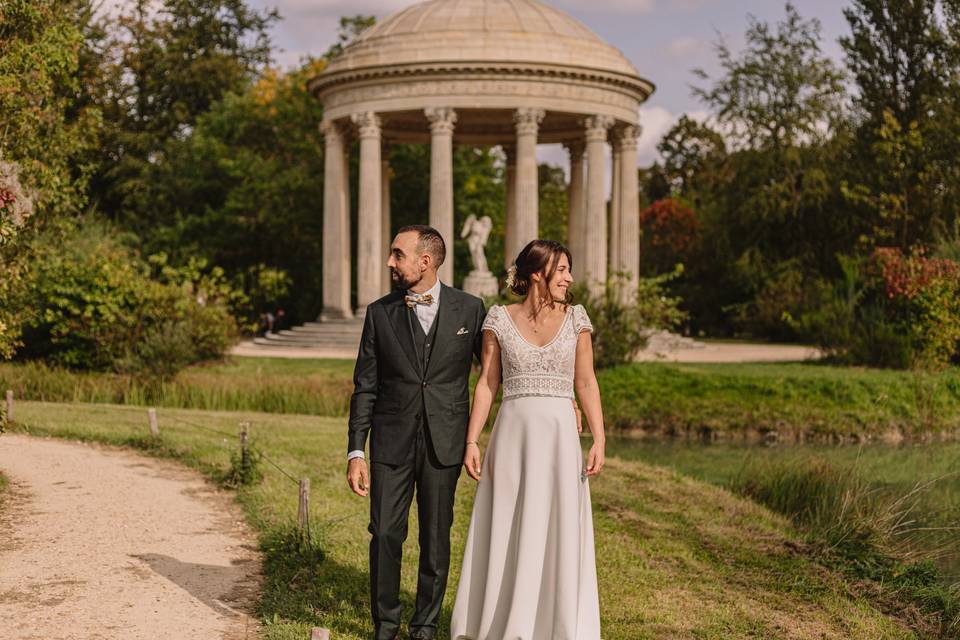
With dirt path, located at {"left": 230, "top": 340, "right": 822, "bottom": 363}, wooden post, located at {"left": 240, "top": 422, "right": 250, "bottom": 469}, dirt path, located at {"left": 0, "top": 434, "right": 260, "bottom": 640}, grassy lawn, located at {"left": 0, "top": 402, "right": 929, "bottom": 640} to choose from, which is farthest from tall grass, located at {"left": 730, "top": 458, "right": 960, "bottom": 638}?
dirt path, located at {"left": 230, "top": 340, "right": 822, "bottom": 363}

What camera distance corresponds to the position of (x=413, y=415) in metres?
8.85

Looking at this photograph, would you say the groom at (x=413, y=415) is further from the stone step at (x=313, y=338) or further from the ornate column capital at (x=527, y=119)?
the ornate column capital at (x=527, y=119)

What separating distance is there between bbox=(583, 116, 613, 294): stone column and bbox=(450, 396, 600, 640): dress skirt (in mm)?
41238

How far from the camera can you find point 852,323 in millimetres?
36688

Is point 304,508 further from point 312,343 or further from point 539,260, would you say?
point 312,343

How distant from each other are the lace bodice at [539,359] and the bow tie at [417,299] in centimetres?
51

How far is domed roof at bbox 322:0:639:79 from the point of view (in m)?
48.0

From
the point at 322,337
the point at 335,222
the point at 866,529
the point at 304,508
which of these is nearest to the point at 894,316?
the point at 322,337

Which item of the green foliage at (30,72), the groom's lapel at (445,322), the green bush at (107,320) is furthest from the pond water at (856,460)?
the green foliage at (30,72)

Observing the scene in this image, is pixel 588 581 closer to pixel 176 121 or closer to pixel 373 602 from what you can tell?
pixel 373 602

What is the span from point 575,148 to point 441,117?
9.39 m

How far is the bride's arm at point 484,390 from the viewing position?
344 inches

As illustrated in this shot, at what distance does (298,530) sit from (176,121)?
5626 centimetres

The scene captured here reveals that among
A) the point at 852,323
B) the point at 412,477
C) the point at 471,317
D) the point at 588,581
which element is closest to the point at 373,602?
the point at 412,477
